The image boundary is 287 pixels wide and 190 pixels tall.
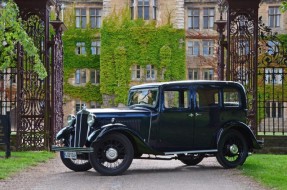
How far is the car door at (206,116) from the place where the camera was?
42.8ft

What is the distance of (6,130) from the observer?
590 inches

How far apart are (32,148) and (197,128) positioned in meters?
6.46

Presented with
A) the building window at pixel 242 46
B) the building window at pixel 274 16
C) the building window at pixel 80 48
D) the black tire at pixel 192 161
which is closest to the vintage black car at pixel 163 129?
the black tire at pixel 192 161

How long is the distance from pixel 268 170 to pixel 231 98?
2020mm

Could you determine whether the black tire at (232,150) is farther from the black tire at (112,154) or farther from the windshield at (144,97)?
the black tire at (112,154)

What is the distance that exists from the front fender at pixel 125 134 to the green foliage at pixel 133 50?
34.0 metres

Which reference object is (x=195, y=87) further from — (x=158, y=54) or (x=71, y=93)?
(x=71, y=93)

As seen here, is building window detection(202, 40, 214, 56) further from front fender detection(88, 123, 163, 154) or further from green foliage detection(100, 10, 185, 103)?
front fender detection(88, 123, 163, 154)

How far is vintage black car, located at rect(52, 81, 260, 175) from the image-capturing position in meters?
12.0

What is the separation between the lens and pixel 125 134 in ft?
40.1

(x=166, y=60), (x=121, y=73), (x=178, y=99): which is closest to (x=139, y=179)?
(x=178, y=99)

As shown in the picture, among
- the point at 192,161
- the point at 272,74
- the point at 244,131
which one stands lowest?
the point at 192,161

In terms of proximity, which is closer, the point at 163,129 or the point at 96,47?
the point at 163,129

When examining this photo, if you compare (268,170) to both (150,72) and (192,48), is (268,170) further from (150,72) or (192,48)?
(192,48)
